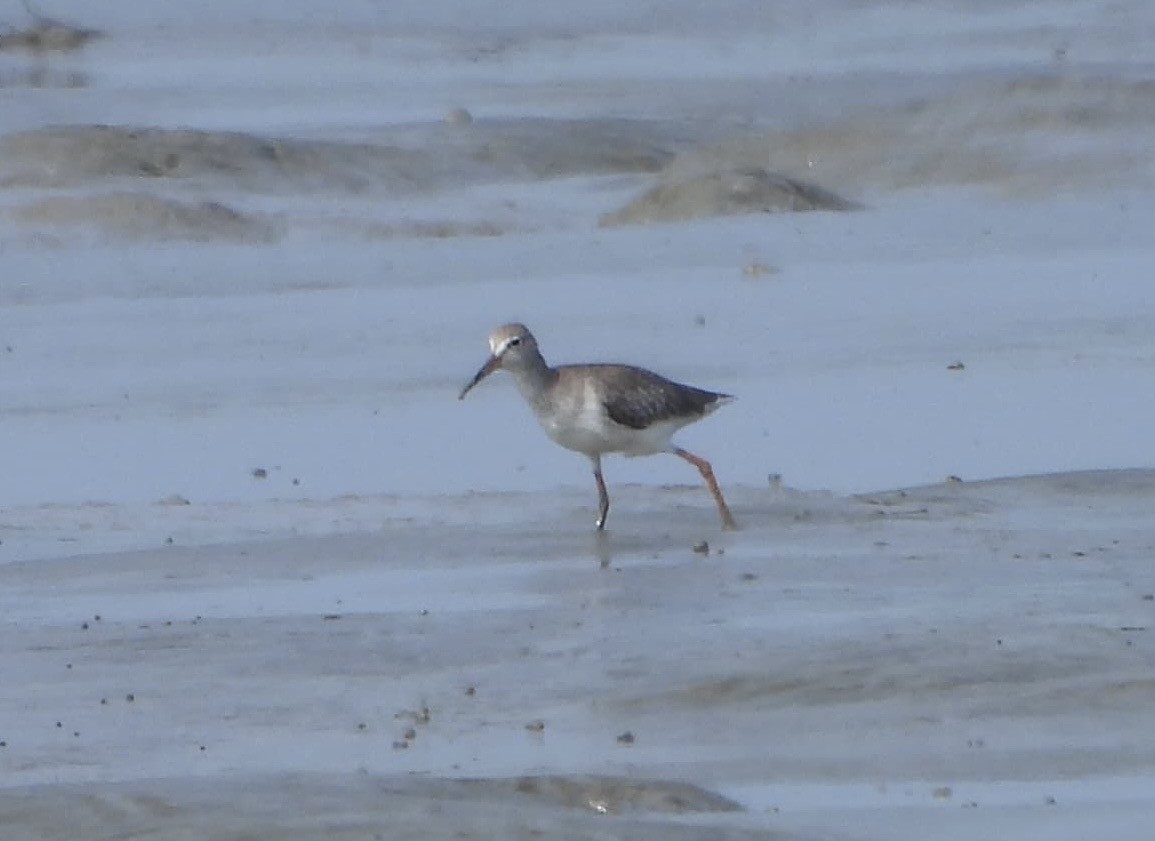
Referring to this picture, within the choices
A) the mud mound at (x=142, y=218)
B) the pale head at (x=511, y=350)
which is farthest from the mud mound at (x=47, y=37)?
the pale head at (x=511, y=350)

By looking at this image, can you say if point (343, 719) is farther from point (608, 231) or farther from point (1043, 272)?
point (608, 231)

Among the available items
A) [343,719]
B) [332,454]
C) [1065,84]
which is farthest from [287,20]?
[343,719]

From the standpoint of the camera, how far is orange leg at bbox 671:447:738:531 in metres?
10.8

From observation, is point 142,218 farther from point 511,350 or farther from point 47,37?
point 47,37

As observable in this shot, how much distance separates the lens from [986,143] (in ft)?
70.4

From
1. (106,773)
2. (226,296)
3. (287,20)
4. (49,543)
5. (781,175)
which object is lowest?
(106,773)

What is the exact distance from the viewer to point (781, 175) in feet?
70.2

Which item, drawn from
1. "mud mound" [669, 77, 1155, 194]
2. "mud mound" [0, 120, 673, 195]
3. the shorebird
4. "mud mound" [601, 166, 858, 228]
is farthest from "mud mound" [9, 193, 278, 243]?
the shorebird

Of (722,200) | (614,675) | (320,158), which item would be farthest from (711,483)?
(320,158)

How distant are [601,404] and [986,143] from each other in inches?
417

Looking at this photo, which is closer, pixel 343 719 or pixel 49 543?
pixel 343 719

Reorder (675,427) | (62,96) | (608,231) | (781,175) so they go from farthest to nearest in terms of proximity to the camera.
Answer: (62,96) → (781,175) → (608,231) → (675,427)

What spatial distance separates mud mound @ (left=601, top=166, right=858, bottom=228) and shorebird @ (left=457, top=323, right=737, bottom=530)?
7.95 metres

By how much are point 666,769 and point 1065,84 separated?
16.0m
